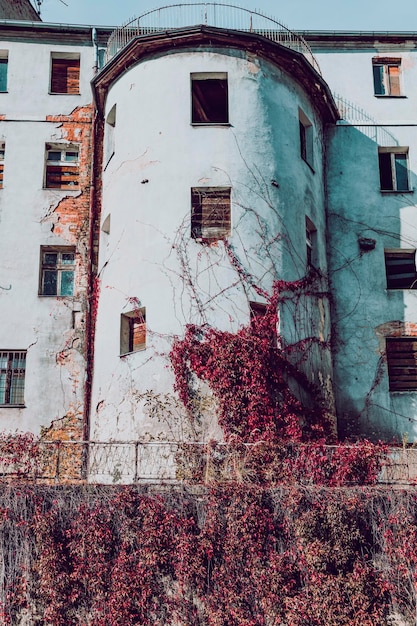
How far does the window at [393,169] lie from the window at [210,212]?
671 cm

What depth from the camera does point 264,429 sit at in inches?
757

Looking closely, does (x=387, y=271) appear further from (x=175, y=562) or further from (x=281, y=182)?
(x=175, y=562)

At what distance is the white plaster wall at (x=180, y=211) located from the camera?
67.8 feet

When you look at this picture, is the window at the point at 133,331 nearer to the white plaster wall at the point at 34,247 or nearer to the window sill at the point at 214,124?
the white plaster wall at the point at 34,247

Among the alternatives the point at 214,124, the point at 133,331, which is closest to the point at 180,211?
the point at 214,124

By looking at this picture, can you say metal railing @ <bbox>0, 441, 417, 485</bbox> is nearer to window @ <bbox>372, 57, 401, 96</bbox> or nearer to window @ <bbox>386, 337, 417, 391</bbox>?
window @ <bbox>386, 337, 417, 391</bbox>

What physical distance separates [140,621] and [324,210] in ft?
45.1

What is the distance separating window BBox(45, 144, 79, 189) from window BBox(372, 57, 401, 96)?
380 inches

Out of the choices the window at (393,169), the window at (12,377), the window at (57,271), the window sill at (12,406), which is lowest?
the window sill at (12,406)

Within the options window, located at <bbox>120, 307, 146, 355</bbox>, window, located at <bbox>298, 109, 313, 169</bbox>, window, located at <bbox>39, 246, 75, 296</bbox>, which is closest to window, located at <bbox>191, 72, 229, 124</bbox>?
window, located at <bbox>298, 109, 313, 169</bbox>

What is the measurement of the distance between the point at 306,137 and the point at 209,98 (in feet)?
9.89

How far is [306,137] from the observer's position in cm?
2486

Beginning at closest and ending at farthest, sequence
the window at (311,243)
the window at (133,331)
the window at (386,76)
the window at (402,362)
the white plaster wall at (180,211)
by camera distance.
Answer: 1. the white plaster wall at (180,211)
2. the window at (133,331)
3. the window at (311,243)
4. the window at (402,362)
5. the window at (386,76)

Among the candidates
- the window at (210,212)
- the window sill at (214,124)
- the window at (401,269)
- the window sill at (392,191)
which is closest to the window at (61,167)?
the window sill at (214,124)
